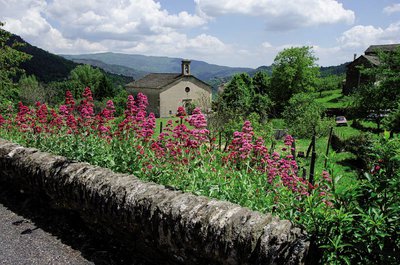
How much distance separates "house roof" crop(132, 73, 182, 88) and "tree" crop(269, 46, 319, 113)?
697 inches

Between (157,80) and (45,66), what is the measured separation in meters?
87.6

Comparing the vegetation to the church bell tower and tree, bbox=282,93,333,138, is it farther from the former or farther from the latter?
the church bell tower

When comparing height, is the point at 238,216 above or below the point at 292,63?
below

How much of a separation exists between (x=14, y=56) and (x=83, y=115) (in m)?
26.7

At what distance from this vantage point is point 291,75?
61656 mm

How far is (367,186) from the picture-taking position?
9.05 ft

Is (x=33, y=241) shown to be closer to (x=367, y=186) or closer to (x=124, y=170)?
(x=124, y=170)

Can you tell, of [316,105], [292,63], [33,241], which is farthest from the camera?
[292,63]

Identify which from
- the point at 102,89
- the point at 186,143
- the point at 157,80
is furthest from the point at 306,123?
the point at 102,89

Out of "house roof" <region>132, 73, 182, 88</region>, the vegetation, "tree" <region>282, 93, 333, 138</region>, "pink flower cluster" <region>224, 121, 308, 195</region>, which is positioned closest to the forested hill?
"house roof" <region>132, 73, 182, 88</region>

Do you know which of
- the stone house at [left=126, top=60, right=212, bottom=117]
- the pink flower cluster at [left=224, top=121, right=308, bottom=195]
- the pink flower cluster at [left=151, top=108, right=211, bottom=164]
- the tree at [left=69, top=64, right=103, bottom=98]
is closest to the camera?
the pink flower cluster at [left=224, top=121, right=308, bottom=195]

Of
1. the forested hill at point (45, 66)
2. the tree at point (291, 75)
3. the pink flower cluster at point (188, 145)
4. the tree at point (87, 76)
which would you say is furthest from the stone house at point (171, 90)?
the forested hill at point (45, 66)

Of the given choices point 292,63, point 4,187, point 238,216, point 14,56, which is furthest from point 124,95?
point 238,216

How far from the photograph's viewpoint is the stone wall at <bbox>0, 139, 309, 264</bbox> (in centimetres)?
329
